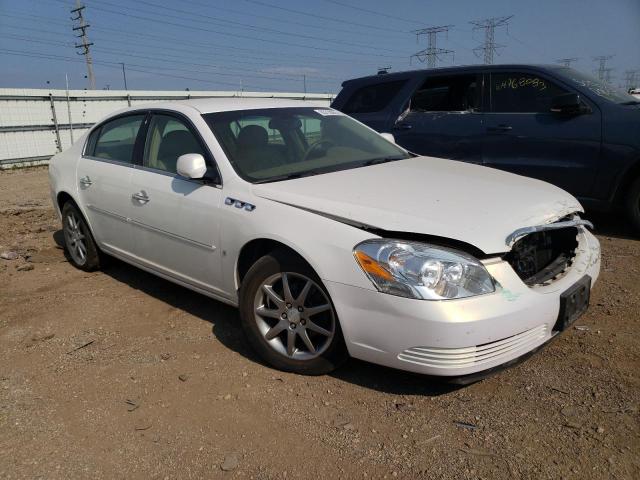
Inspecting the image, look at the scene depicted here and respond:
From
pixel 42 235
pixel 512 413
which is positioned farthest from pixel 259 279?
pixel 42 235

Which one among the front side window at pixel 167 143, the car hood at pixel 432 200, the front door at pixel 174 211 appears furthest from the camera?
the front side window at pixel 167 143

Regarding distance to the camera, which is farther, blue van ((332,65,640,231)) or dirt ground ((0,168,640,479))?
blue van ((332,65,640,231))

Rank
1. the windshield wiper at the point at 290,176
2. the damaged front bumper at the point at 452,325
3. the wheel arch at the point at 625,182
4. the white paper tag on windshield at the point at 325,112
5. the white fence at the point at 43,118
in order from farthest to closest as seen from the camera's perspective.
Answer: the white fence at the point at 43,118, the wheel arch at the point at 625,182, the white paper tag on windshield at the point at 325,112, the windshield wiper at the point at 290,176, the damaged front bumper at the point at 452,325

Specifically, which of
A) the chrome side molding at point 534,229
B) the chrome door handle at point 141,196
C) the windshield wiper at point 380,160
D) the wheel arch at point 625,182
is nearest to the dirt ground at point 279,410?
the chrome side molding at point 534,229

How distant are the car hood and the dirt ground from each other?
816mm

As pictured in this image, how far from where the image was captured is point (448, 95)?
628 cm

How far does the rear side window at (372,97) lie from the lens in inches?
263

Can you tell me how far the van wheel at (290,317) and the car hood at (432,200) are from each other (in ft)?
1.20

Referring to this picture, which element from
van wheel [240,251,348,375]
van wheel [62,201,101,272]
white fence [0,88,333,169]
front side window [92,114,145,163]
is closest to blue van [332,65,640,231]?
front side window [92,114,145,163]

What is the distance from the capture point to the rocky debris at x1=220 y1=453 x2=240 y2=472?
232cm

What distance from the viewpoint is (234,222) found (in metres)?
3.17

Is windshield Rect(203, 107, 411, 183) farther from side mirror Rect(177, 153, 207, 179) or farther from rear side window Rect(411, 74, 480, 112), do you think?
rear side window Rect(411, 74, 480, 112)

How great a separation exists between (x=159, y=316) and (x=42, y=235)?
3.28 metres

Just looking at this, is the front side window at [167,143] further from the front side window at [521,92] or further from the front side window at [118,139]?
the front side window at [521,92]
